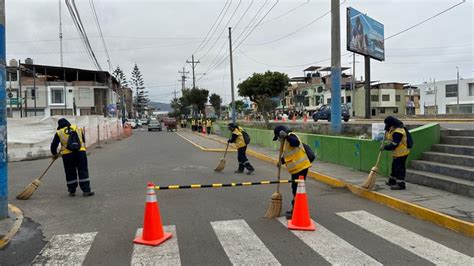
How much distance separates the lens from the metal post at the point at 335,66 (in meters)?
16.7

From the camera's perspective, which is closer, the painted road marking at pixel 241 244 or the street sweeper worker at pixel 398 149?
the painted road marking at pixel 241 244

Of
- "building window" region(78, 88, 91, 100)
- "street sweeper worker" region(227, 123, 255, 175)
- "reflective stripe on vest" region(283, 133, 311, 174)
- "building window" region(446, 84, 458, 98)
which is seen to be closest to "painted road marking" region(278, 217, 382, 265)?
"reflective stripe on vest" region(283, 133, 311, 174)

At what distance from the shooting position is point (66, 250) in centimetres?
532

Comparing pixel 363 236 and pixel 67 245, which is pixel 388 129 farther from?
pixel 67 245

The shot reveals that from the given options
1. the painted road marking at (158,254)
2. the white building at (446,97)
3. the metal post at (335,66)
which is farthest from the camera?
the white building at (446,97)

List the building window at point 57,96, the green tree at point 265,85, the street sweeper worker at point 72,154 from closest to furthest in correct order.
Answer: the street sweeper worker at point 72,154 < the green tree at point 265,85 < the building window at point 57,96

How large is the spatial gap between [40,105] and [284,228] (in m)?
63.5

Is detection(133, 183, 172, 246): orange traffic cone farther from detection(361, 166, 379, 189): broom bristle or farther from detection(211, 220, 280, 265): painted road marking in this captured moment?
detection(361, 166, 379, 189): broom bristle

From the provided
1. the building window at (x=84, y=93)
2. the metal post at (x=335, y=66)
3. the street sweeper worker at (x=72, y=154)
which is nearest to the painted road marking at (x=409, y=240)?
the street sweeper worker at (x=72, y=154)

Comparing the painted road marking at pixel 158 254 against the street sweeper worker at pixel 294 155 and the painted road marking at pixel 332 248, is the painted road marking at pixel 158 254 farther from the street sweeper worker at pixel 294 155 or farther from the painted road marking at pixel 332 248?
the street sweeper worker at pixel 294 155

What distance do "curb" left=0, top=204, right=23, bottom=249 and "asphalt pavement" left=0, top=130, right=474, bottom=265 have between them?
0.11m

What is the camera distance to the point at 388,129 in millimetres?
8906

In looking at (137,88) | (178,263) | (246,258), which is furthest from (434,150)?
(137,88)

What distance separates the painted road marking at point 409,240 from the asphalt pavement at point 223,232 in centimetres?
1
